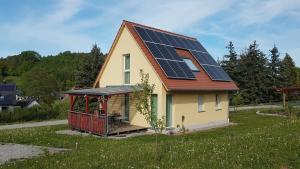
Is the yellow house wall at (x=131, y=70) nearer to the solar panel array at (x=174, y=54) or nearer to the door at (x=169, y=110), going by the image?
the door at (x=169, y=110)

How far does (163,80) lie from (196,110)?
13.6 feet

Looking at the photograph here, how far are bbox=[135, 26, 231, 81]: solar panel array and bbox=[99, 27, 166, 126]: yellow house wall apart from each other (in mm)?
791

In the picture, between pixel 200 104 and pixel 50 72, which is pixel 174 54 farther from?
pixel 50 72

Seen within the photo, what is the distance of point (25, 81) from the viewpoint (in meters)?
82.4

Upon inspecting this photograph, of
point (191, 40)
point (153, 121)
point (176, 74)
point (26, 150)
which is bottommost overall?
point (26, 150)

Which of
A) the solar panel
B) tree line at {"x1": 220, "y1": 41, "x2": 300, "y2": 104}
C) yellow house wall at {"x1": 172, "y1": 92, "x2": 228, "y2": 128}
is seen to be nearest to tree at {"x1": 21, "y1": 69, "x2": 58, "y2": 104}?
tree line at {"x1": 220, "y1": 41, "x2": 300, "y2": 104}

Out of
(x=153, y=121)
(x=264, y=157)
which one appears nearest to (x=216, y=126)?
(x=153, y=121)

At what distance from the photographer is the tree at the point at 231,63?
198 feet

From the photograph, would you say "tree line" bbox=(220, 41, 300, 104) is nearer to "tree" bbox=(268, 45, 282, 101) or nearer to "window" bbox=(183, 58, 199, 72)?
"tree" bbox=(268, 45, 282, 101)

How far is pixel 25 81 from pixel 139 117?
64489mm

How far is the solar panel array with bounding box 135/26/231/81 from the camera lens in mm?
23531

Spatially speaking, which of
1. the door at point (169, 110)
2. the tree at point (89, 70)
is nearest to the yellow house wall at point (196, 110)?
the door at point (169, 110)

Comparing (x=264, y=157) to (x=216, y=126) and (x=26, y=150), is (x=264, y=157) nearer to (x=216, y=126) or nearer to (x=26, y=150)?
(x=26, y=150)

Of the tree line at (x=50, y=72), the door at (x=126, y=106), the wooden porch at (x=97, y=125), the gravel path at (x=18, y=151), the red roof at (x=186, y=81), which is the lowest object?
the gravel path at (x=18, y=151)
